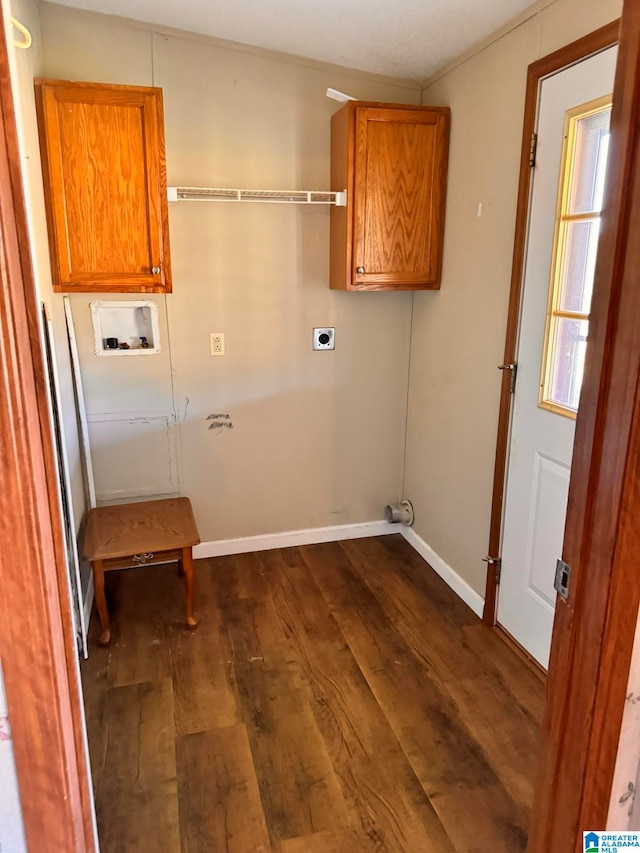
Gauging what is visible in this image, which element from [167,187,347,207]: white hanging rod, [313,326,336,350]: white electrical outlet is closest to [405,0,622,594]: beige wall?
[313,326,336,350]: white electrical outlet

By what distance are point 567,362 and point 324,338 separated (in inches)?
51.8

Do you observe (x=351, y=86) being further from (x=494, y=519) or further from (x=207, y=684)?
(x=207, y=684)

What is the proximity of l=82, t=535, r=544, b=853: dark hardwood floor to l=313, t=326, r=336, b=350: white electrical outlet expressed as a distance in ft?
3.86

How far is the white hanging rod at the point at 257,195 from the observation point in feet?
8.57

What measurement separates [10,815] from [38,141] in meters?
2.22

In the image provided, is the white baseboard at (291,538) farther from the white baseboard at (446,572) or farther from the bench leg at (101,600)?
the bench leg at (101,600)

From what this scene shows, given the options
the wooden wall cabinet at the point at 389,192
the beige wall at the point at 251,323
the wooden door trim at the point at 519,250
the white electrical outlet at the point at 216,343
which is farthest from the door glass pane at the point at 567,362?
the white electrical outlet at the point at 216,343

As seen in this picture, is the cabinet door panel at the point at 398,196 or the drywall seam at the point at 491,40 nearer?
the drywall seam at the point at 491,40

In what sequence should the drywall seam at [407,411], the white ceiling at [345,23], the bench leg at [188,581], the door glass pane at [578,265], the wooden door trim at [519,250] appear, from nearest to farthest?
the wooden door trim at [519,250], the door glass pane at [578,265], the white ceiling at [345,23], the bench leg at [188,581], the drywall seam at [407,411]

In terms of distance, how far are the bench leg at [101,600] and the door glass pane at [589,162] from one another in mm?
2173

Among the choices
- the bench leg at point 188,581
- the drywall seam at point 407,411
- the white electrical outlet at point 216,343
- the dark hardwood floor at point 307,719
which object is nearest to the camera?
the dark hardwood floor at point 307,719

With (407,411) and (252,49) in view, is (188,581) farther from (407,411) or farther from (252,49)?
(252,49)

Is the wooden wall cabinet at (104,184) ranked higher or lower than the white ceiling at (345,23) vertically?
lower

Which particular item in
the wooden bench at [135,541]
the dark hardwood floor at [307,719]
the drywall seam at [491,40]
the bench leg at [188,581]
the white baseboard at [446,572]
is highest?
the drywall seam at [491,40]
